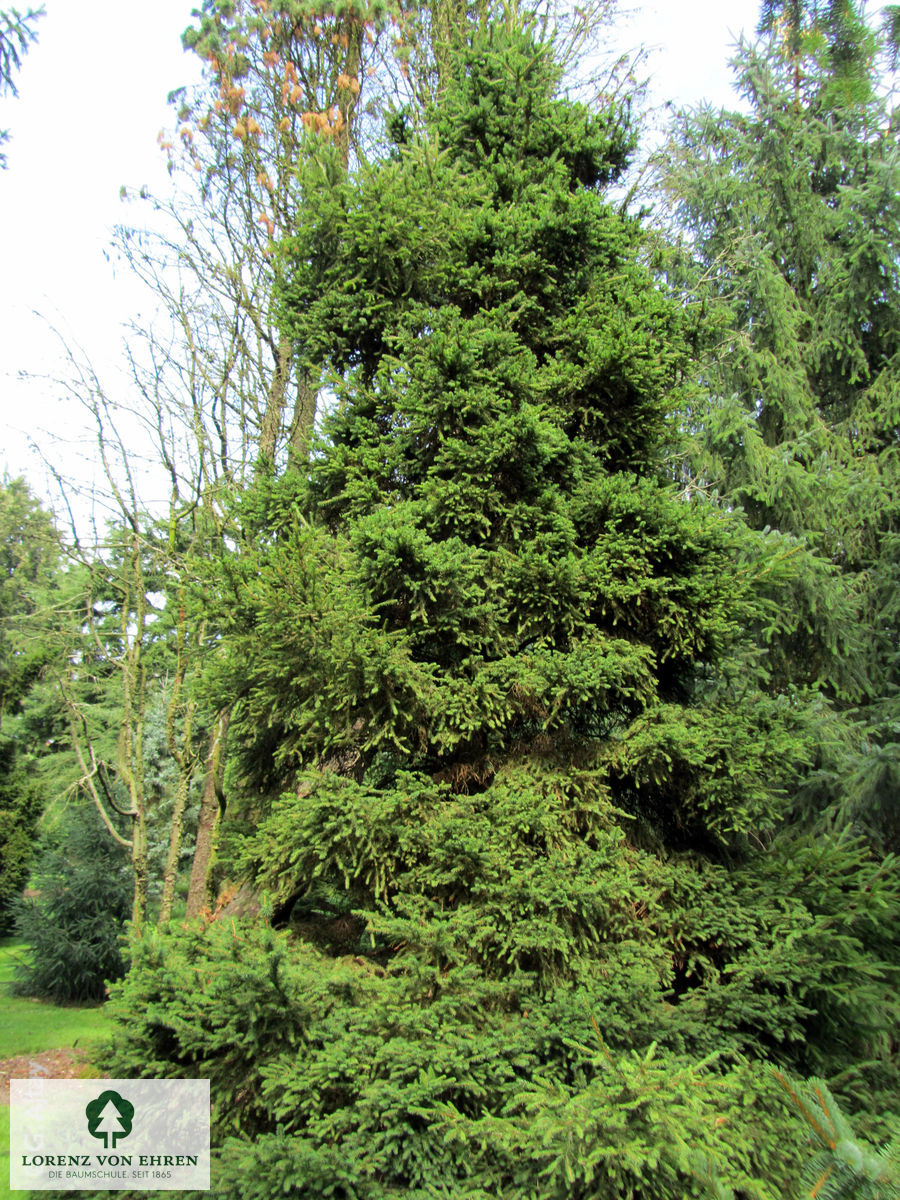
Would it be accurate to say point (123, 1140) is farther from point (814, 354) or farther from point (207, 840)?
point (814, 354)

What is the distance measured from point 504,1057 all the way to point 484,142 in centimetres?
593

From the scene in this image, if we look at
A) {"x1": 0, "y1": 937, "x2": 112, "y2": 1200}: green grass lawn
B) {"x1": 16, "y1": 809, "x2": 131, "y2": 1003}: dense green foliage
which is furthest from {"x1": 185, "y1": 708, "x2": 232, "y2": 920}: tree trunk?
{"x1": 16, "y1": 809, "x2": 131, "y2": 1003}: dense green foliage

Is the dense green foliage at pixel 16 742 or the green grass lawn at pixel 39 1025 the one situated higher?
the dense green foliage at pixel 16 742

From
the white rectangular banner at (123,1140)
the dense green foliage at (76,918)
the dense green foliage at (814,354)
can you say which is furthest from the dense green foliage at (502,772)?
the dense green foliage at (76,918)

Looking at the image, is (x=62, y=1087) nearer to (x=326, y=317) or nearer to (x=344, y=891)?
(x=344, y=891)

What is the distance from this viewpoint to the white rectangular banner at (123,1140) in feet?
9.96

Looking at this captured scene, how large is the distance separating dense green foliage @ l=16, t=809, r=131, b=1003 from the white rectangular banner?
25.0 ft

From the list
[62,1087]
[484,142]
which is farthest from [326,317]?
[62,1087]

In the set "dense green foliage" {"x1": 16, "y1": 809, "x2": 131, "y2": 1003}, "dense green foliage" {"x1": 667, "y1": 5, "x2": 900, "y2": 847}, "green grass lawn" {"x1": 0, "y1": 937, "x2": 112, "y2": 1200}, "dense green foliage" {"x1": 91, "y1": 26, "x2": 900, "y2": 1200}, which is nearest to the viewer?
"dense green foliage" {"x1": 91, "y1": 26, "x2": 900, "y2": 1200}

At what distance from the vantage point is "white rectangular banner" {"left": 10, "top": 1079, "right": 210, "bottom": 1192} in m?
3.04

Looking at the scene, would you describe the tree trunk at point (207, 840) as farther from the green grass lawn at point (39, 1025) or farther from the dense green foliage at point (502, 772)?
the green grass lawn at point (39, 1025)

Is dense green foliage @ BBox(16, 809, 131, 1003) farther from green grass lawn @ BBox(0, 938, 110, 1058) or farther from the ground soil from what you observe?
the ground soil

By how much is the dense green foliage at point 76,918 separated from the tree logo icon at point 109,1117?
778 centimetres

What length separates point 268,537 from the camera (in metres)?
5.00
